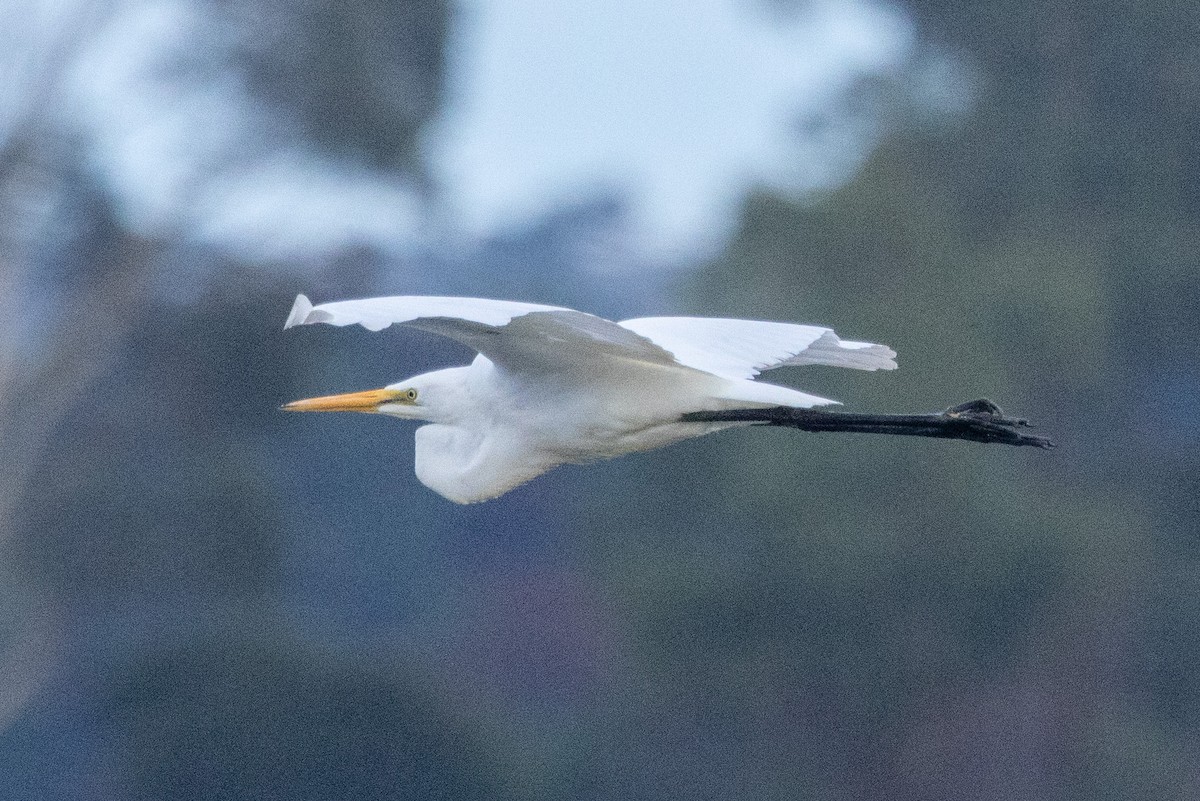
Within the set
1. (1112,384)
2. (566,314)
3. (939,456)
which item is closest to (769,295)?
(939,456)

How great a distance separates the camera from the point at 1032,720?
43.9 ft

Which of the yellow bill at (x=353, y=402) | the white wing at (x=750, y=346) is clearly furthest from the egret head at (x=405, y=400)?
the white wing at (x=750, y=346)

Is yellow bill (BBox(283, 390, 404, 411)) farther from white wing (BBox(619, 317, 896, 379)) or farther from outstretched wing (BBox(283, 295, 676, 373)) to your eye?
white wing (BBox(619, 317, 896, 379))

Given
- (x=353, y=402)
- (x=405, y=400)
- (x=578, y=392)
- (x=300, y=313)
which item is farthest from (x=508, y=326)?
(x=353, y=402)

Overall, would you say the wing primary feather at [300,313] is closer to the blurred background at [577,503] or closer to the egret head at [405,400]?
the egret head at [405,400]

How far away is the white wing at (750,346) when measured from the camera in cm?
333

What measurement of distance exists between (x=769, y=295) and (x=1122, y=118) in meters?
3.61

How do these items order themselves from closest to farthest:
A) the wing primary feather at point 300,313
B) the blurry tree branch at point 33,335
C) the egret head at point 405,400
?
the wing primary feather at point 300,313 < the egret head at point 405,400 < the blurry tree branch at point 33,335

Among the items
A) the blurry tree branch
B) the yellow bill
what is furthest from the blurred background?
the yellow bill

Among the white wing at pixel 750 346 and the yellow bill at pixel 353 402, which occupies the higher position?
the white wing at pixel 750 346

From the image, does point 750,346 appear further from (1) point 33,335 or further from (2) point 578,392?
(1) point 33,335

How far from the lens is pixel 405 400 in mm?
3719

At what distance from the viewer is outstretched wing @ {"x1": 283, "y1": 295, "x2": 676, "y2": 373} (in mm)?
2699

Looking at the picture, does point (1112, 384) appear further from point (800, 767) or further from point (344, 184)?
point (344, 184)
